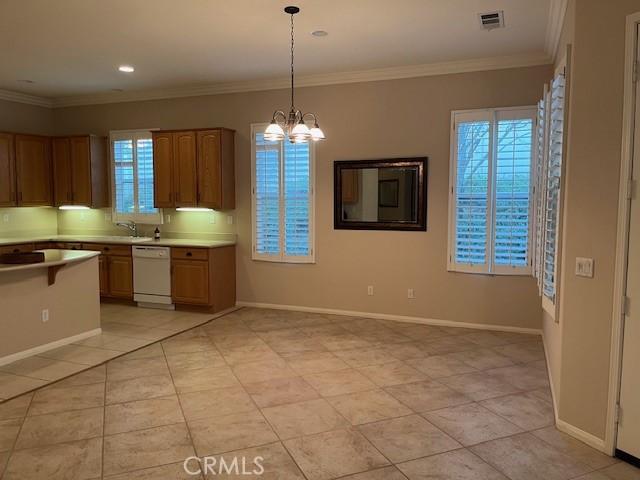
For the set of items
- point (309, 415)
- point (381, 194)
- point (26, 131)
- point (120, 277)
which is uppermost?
point (26, 131)

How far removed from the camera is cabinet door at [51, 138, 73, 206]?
7.15 m

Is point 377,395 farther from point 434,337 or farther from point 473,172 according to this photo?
point 473,172

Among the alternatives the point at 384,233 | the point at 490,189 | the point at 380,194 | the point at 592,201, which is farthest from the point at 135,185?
the point at 592,201

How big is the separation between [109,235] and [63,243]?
0.66m

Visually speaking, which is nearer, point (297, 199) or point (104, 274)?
point (297, 199)

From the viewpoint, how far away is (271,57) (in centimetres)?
519

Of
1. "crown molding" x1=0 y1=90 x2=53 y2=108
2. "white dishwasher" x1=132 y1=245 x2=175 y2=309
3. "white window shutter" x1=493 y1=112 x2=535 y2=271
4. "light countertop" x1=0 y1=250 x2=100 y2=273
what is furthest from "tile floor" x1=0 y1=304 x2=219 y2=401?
"white window shutter" x1=493 y1=112 x2=535 y2=271

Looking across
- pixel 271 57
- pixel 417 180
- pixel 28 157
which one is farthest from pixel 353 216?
pixel 28 157

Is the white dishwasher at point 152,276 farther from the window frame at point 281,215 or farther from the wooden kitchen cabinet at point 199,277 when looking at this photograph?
the window frame at point 281,215

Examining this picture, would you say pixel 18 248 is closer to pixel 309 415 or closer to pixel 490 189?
pixel 309 415

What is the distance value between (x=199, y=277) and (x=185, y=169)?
148 cm

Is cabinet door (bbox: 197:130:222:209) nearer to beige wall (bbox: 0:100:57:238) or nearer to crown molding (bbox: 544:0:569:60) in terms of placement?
beige wall (bbox: 0:100:57:238)

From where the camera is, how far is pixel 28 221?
7371mm

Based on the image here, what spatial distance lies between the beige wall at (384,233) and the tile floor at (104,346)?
3.92 ft
